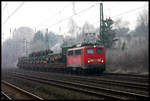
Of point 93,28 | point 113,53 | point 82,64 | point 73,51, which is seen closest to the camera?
point 82,64

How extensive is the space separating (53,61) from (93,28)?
39.1 metres

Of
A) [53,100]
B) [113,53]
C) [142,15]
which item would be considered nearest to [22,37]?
[113,53]

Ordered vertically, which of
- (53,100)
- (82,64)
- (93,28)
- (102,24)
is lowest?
(53,100)

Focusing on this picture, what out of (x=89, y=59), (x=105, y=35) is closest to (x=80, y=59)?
(x=89, y=59)

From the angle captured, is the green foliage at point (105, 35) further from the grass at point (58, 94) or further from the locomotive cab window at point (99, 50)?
the grass at point (58, 94)

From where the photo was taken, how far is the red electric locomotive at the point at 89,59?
66.5ft

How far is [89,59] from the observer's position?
66.9 ft

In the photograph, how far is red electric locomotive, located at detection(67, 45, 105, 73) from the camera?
798 inches

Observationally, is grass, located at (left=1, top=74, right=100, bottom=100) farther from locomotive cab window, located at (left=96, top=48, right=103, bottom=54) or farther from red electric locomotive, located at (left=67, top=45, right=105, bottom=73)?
locomotive cab window, located at (left=96, top=48, right=103, bottom=54)

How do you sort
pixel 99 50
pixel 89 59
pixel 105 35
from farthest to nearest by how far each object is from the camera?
1. pixel 105 35
2. pixel 99 50
3. pixel 89 59

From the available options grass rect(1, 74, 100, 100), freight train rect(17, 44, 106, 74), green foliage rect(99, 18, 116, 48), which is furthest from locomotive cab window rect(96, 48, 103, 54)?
grass rect(1, 74, 100, 100)

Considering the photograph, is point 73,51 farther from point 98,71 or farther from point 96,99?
point 96,99

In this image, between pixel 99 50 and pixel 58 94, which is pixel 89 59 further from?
pixel 58 94

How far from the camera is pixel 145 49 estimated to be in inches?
965
